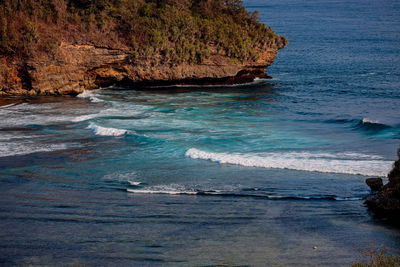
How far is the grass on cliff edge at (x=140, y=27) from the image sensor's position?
28.3 meters

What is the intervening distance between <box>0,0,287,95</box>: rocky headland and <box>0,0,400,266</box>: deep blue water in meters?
1.52

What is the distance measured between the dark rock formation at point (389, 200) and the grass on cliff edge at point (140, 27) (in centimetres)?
2286

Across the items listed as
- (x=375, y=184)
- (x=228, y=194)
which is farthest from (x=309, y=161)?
(x=228, y=194)

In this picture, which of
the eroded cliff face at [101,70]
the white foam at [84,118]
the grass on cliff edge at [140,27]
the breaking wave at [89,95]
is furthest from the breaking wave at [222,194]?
the grass on cliff edge at [140,27]

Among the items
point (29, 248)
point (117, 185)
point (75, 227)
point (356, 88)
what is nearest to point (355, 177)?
point (117, 185)

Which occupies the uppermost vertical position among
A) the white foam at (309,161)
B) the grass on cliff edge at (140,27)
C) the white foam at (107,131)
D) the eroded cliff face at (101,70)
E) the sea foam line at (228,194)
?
the grass on cliff edge at (140,27)

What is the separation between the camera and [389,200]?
1049cm

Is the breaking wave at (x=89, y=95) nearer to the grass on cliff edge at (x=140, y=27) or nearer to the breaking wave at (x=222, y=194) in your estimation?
the grass on cliff edge at (x=140, y=27)

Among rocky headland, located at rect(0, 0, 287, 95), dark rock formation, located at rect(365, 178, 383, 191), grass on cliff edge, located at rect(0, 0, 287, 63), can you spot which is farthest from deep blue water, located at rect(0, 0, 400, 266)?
grass on cliff edge, located at rect(0, 0, 287, 63)

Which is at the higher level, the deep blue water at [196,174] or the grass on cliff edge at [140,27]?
the grass on cliff edge at [140,27]

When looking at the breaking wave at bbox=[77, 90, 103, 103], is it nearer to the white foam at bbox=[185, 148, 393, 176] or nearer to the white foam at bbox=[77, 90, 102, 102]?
the white foam at bbox=[77, 90, 102, 102]

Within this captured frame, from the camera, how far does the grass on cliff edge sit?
2827 cm

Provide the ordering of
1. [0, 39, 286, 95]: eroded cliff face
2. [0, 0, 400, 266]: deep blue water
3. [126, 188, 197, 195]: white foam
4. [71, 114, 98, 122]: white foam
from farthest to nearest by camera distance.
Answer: [0, 39, 286, 95]: eroded cliff face, [71, 114, 98, 122]: white foam, [126, 188, 197, 195]: white foam, [0, 0, 400, 266]: deep blue water

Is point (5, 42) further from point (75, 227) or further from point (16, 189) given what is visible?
point (75, 227)
